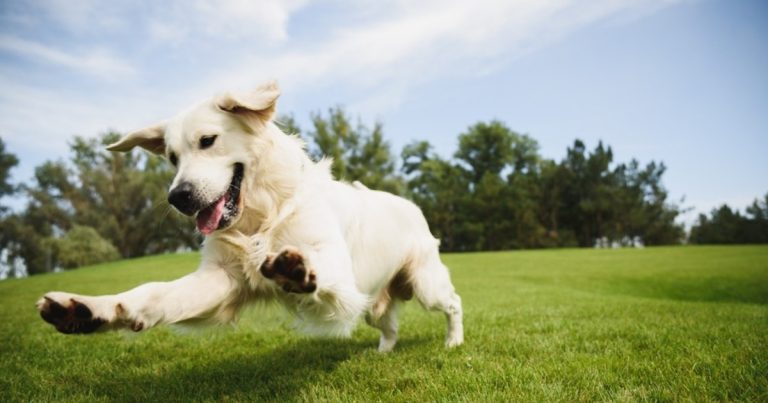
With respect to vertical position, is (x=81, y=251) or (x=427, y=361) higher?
(x=427, y=361)

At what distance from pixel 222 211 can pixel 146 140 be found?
1.14 m

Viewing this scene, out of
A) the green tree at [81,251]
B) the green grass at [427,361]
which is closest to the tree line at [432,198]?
the green tree at [81,251]

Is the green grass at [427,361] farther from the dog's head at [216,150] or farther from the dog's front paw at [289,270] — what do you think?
the dog's front paw at [289,270]

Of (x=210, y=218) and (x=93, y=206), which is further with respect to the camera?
(x=93, y=206)

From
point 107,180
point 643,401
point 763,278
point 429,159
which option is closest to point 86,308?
point 643,401

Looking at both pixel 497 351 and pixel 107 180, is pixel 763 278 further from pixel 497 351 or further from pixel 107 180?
pixel 107 180

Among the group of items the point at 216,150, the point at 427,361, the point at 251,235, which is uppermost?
the point at 216,150

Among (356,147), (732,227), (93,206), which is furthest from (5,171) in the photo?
(732,227)

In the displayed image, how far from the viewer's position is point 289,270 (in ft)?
8.82

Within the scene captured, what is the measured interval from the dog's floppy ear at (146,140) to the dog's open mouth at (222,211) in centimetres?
89

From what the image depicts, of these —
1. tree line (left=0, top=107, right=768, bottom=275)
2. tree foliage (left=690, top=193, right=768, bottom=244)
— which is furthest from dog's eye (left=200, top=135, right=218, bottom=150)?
tree foliage (left=690, top=193, right=768, bottom=244)

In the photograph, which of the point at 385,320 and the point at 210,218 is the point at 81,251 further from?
the point at 210,218

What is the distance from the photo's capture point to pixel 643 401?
2924 mm

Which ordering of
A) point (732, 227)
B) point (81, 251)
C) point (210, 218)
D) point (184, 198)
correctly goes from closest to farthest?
point (184, 198)
point (210, 218)
point (81, 251)
point (732, 227)
